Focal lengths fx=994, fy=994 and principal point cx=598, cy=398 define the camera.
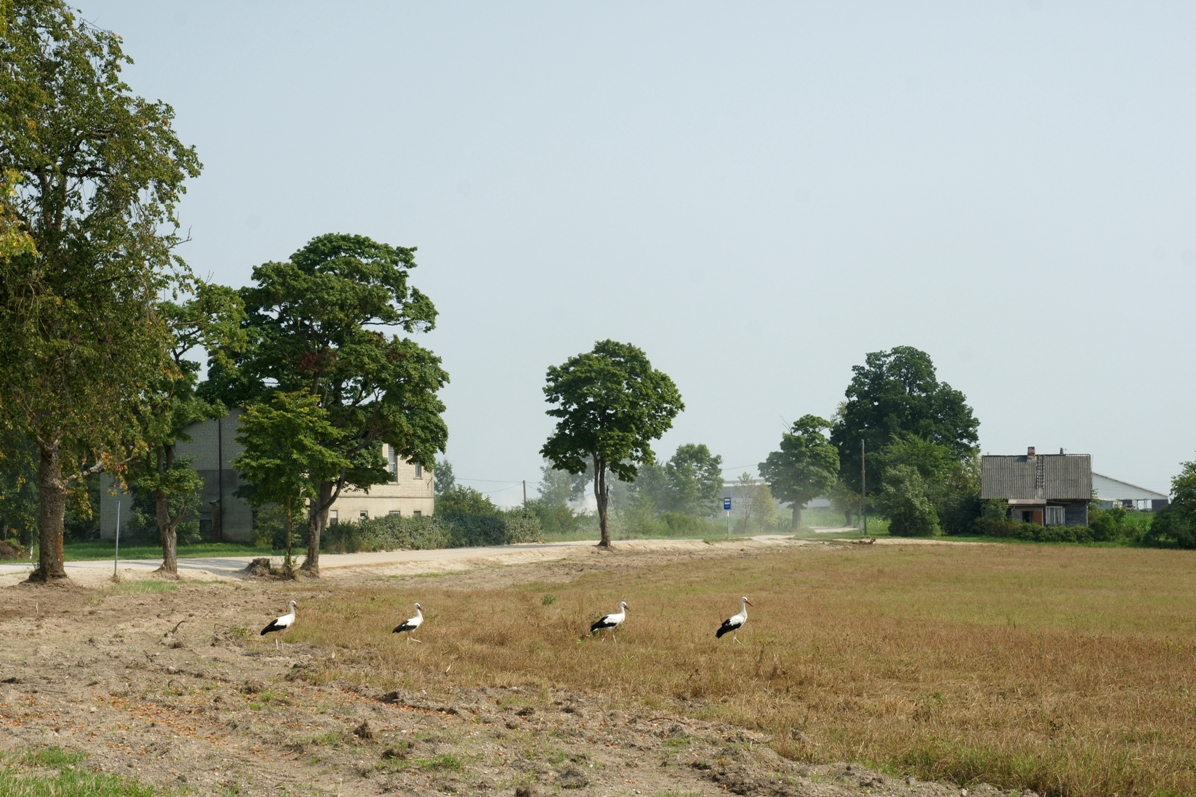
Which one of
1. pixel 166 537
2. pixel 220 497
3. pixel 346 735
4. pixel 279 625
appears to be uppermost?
pixel 220 497

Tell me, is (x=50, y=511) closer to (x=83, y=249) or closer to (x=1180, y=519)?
(x=83, y=249)

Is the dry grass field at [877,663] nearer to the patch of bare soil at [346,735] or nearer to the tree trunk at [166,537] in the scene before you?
the patch of bare soil at [346,735]

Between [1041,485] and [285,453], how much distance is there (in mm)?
72492

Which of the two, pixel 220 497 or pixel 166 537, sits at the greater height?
pixel 220 497

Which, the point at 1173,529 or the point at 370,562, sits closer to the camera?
the point at 370,562

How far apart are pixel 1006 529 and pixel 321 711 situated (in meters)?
74.8

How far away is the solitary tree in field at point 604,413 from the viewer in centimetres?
5803

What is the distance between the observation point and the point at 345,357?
36.3 m

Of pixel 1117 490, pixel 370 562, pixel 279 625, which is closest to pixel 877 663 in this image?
pixel 279 625

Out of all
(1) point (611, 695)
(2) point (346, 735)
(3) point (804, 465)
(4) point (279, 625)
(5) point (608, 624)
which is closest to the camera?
(2) point (346, 735)

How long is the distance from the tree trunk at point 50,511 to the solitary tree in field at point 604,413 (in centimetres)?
3458

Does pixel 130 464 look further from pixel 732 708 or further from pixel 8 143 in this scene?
pixel 732 708

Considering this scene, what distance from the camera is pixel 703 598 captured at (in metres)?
26.8

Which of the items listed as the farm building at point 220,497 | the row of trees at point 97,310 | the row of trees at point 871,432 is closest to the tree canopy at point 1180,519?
the row of trees at point 871,432
